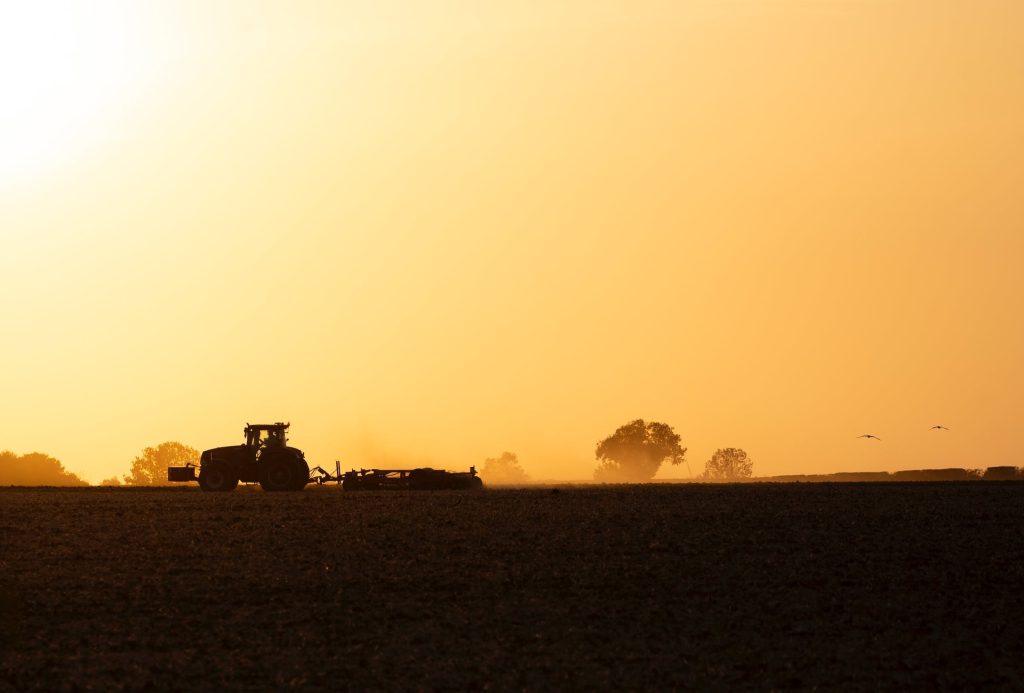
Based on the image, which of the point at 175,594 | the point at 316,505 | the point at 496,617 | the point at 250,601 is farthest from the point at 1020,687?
the point at 316,505

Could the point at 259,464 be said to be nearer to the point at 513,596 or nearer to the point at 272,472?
the point at 272,472

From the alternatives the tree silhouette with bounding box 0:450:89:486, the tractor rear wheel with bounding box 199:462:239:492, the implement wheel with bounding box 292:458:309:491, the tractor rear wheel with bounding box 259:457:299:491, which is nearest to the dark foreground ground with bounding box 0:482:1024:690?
the tractor rear wheel with bounding box 259:457:299:491

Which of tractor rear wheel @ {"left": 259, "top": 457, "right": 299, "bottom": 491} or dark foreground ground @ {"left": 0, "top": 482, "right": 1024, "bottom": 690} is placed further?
tractor rear wheel @ {"left": 259, "top": 457, "right": 299, "bottom": 491}

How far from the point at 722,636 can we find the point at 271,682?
33.0ft

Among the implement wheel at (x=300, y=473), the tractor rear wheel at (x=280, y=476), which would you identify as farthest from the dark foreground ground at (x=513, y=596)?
the implement wheel at (x=300, y=473)

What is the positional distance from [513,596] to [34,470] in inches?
5484

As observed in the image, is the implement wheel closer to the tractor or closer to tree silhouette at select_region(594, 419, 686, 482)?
the tractor

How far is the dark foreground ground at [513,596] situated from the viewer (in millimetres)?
28266

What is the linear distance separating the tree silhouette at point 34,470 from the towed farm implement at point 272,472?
9726 cm

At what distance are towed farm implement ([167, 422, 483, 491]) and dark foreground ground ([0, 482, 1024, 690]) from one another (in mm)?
9496

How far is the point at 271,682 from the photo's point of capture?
27188mm

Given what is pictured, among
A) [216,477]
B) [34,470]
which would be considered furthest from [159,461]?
[216,477]

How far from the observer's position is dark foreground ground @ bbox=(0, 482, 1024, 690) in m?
28.3

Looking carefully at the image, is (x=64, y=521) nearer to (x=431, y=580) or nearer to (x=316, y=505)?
(x=316, y=505)
